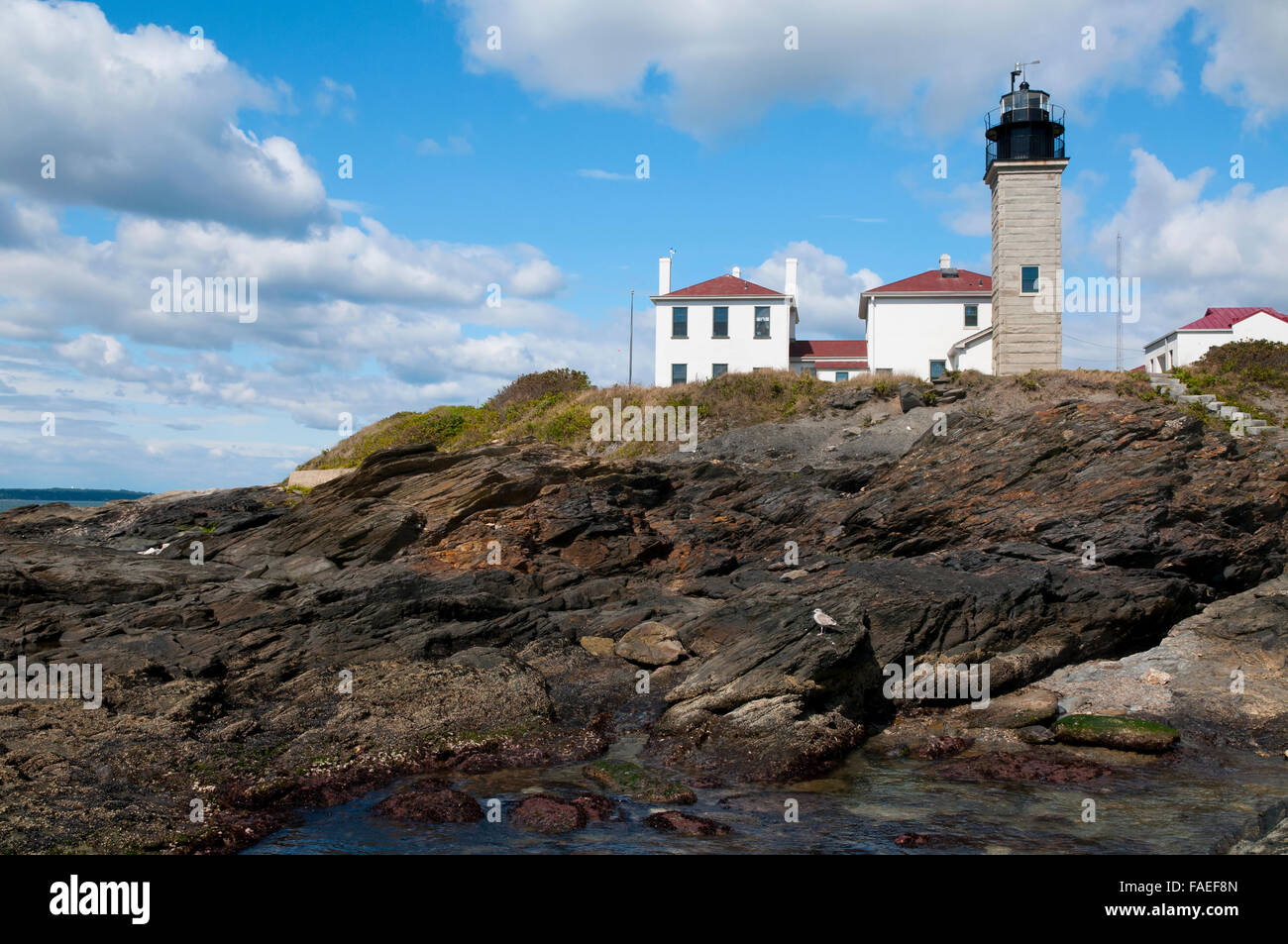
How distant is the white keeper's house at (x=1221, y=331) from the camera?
49.7 m

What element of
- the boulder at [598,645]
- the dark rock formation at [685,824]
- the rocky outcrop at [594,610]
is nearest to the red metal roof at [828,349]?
the rocky outcrop at [594,610]

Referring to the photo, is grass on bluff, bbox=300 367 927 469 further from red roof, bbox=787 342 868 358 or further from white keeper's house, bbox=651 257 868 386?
red roof, bbox=787 342 868 358

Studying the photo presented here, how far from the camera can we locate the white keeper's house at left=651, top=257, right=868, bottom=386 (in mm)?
51375

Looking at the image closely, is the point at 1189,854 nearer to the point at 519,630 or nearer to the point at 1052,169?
the point at 519,630

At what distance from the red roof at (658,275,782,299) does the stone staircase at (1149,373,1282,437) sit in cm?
2149

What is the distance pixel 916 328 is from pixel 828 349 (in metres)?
7.96

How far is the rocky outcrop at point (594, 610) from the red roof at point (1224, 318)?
31033mm

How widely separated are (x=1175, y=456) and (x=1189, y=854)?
1481 centimetres

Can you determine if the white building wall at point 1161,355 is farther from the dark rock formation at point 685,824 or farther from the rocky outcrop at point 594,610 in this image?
the dark rock formation at point 685,824

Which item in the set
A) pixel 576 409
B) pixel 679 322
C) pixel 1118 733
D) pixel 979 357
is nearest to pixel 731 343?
pixel 679 322

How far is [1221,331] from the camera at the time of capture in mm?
49750

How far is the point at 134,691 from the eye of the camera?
14398 millimetres

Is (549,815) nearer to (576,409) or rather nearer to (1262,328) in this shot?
(576,409)

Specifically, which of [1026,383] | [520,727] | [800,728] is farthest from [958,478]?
[1026,383]
